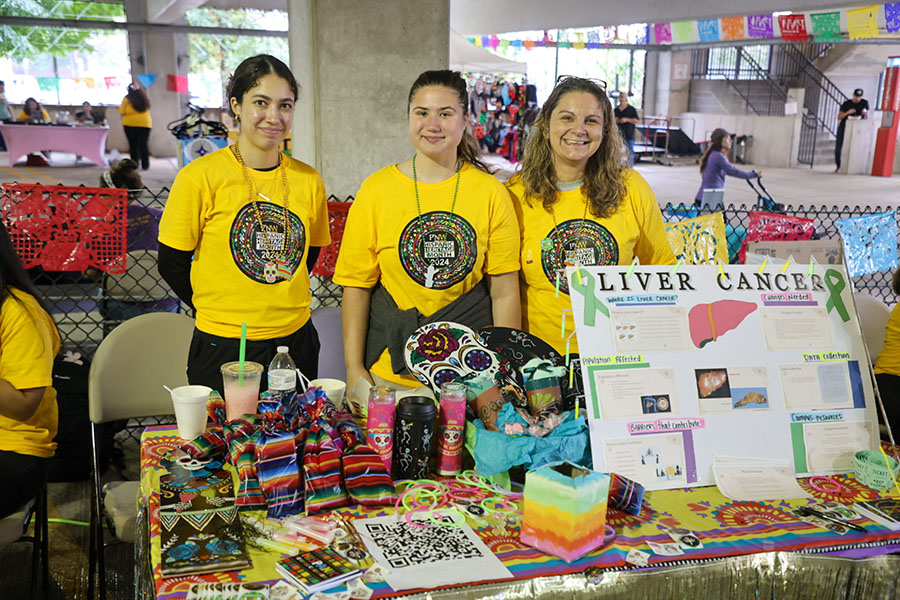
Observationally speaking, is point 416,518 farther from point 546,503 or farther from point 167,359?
point 167,359

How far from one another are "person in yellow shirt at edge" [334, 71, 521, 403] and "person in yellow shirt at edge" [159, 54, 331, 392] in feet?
0.74

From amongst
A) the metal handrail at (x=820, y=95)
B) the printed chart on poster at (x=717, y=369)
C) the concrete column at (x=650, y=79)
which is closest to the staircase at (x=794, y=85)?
the metal handrail at (x=820, y=95)

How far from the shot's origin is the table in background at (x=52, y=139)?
49.4ft

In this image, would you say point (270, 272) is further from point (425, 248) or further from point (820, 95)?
point (820, 95)

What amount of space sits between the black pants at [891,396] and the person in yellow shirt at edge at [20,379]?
10.00ft

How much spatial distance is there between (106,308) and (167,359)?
1.71 meters

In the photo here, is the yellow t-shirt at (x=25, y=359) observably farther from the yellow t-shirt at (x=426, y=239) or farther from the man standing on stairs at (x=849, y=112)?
the man standing on stairs at (x=849, y=112)

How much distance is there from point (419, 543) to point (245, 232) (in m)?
1.28

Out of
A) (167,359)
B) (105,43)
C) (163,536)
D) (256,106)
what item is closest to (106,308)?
(167,359)

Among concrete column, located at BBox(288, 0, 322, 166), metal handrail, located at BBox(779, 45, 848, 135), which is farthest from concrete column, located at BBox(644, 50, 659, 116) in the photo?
concrete column, located at BBox(288, 0, 322, 166)

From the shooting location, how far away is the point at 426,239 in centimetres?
245

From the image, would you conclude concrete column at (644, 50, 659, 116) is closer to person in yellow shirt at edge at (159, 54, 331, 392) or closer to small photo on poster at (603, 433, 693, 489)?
person in yellow shirt at edge at (159, 54, 331, 392)

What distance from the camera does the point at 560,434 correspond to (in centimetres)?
196

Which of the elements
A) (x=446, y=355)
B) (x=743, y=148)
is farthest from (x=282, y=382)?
(x=743, y=148)
